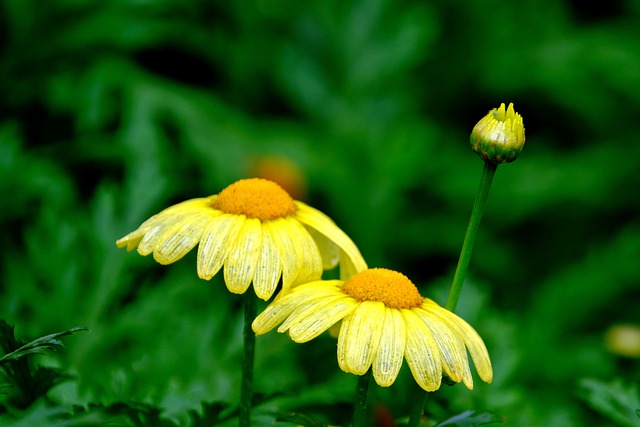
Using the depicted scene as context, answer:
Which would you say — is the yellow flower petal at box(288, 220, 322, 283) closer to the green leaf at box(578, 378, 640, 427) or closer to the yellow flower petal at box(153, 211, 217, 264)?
the yellow flower petal at box(153, 211, 217, 264)

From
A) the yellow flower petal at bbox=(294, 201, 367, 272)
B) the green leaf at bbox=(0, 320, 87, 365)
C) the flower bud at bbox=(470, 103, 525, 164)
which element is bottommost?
the green leaf at bbox=(0, 320, 87, 365)

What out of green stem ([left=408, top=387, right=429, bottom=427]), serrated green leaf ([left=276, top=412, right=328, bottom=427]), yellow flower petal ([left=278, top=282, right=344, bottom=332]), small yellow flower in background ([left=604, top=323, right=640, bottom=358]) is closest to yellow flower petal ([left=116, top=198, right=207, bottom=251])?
yellow flower petal ([left=278, top=282, right=344, bottom=332])

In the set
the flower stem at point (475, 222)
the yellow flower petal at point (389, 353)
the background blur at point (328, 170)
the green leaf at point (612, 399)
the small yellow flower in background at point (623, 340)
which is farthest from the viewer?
the small yellow flower in background at point (623, 340)

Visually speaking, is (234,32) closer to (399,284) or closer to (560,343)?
(560,343)

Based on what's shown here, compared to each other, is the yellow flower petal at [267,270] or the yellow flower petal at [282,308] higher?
the yellow flower petal at [267,270]

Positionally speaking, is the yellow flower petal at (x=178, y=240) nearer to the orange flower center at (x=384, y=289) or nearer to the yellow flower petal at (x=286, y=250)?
the yellow flower petal at (x=286, y=250)

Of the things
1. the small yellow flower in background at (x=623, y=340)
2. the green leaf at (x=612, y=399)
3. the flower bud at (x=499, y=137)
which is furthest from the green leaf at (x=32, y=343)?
the small yellow flower in background at (x=623, y=340)

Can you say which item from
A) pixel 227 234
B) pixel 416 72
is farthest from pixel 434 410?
pixel 416 72
